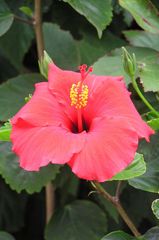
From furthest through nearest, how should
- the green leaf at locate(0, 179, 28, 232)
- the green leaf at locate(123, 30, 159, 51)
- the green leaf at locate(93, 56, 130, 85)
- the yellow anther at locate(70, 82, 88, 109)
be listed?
the green leaf at locate(0, 179, 28, 232) < the green leaf at locate(123, 30, 159, 51) < the green leaf at locate(93, 56, 130, 85) < the yellow anther at locate(70, 82, 88, 109)

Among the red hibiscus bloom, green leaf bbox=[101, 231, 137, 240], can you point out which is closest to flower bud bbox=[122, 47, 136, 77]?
the red hibiscus bloom

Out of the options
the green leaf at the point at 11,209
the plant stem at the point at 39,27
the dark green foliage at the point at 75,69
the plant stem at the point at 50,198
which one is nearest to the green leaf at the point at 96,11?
the dark green foliage at the point at 75,69

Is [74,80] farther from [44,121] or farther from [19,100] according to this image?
[19,100]

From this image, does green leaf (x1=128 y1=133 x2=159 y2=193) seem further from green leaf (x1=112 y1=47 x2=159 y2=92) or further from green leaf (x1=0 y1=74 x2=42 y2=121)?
green leaf (x1=0 y1=74 x2=42 y2=121)

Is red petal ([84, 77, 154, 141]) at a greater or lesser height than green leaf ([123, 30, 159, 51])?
greater

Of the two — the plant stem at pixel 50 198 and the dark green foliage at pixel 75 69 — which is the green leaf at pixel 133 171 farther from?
the plant stem at pixel 50 198

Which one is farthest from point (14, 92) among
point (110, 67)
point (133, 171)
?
point (133, 171)
